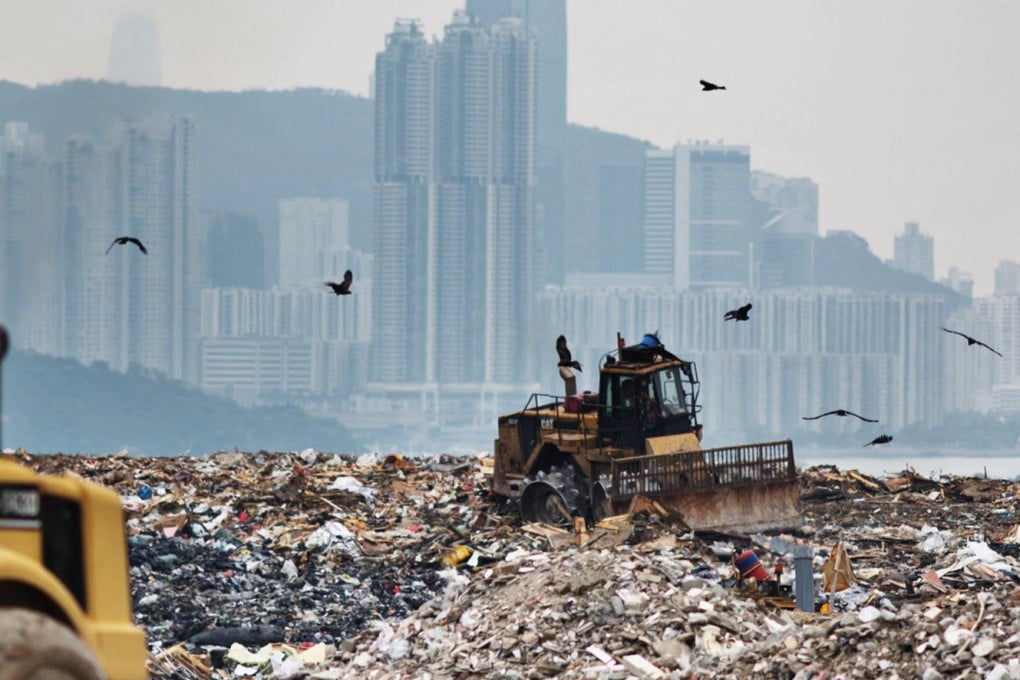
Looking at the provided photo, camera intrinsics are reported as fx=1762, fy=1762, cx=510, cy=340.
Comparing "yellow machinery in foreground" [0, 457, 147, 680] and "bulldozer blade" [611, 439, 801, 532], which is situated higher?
"yellow machinery in foreground" [0, 457, 147, 680]

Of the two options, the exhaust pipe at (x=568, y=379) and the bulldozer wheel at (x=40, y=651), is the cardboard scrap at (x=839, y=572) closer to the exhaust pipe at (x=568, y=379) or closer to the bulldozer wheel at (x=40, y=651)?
the exhaust pipe at (x=568, y=379)

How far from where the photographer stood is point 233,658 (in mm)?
14641

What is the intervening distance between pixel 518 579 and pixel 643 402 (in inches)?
265

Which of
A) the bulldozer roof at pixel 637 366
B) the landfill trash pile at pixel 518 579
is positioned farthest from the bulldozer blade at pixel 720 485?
the bulldozer roof at pixel 637 366

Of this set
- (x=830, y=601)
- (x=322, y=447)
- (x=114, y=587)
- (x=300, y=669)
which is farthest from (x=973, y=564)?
(x=322, y=447)

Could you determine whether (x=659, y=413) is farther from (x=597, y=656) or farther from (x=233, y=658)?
(x=597, y=656)

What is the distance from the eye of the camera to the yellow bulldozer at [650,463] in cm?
1953

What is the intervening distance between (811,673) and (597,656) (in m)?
2.07

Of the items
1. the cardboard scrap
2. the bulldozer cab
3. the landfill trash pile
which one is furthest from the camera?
the bulldozer cab

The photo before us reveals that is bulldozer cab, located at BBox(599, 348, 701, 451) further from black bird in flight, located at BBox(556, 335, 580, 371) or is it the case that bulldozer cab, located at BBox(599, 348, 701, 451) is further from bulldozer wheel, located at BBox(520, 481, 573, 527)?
black bird in flight, located at BBox(556, 335, 580, 371)

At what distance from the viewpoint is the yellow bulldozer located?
64.1 ft

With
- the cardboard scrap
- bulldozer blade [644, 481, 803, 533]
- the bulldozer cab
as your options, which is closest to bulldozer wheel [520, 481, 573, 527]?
the bulldozer cab

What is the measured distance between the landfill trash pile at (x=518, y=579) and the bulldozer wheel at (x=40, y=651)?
5.90 meters

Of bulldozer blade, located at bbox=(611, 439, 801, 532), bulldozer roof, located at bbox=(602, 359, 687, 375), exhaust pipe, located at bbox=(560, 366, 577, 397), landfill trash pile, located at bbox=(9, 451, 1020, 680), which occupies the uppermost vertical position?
bulldozer roof, located at bbox=(602, 359, 687, 375)
